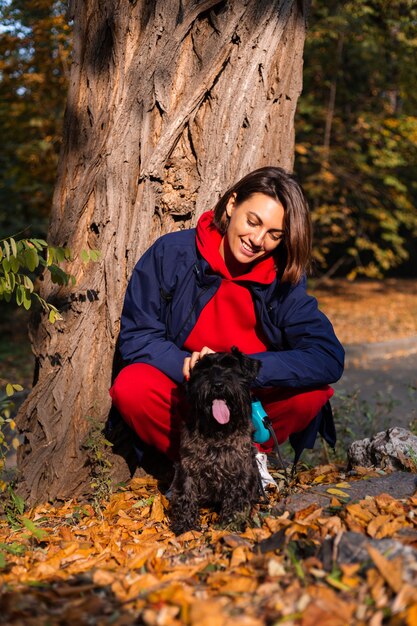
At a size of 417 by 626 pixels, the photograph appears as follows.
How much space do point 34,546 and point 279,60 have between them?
3.43 m

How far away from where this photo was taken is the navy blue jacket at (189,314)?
3910mm

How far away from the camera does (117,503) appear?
4.11 metres

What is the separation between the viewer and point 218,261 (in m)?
4.06

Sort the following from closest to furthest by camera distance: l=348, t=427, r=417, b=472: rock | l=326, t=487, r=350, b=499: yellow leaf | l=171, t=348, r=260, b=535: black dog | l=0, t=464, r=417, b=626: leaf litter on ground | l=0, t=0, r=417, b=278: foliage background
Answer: l=0, t=464, r=417, b=626: leaf litter on ground < l=171, t=348, r=260, b=535: black dog < l=326, t=487, r=350, b=499: yellow leaf < l=348, t=427, r=417, b=472: rock < l=0, t=0, r=417, b=278: foliage background

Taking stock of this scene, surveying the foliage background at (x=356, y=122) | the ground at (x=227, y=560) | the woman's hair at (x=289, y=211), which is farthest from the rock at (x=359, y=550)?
the foliage background at (x=356, y=122)

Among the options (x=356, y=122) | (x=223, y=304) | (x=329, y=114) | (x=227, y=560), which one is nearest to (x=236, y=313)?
(x=223, y=304)

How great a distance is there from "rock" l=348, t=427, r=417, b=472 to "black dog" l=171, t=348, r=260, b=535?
1088 millimetres

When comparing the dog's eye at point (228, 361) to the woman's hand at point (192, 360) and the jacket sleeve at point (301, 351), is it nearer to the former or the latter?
the woman's hand at point (192, 360)

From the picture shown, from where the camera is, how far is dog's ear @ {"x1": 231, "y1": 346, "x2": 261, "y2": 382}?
3502 mm

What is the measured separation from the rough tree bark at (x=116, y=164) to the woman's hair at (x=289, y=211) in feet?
1.94

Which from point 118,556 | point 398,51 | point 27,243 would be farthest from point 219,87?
point 398,51

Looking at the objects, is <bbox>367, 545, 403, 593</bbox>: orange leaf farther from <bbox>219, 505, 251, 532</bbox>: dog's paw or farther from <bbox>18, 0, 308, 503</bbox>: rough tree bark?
<bbox>18, 0, 308, 503</bbox>: rough tree bark

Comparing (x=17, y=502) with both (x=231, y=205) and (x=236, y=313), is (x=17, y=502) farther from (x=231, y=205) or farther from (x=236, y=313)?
(x=231, y=205)

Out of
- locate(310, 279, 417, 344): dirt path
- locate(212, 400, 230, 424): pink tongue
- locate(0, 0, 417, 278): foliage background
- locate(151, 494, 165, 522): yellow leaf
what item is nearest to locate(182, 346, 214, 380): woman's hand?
locate(212, 400, 230, 424): pink tongue
